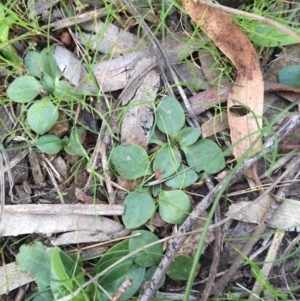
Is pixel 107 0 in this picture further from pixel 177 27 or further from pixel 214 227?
pixel 214 227

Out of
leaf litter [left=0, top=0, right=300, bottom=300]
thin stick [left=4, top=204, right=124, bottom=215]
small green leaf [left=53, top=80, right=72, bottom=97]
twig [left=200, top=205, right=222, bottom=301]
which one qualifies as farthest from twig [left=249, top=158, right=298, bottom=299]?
small green leaf [left=53, top=80, right=72, bottom=97]

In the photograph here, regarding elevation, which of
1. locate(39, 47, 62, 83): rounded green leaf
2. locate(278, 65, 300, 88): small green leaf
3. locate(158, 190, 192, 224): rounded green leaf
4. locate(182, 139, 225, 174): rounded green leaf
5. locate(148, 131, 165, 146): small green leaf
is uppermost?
locate(39, 47, 62, 83): rounded green leaf

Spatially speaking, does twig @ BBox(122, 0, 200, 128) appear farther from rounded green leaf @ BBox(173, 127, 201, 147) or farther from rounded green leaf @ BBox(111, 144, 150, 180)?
rounded green leaf @ BBox(111, 144, 150, 180)

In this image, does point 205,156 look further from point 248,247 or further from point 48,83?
point 48,83

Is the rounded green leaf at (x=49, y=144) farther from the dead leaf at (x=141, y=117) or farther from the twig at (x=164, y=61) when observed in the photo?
the twig at (x=164, y=61)

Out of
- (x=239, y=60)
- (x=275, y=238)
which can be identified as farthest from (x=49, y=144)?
(x=275, y=238)

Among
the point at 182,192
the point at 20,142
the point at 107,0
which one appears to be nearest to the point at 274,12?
the point at 107,0
